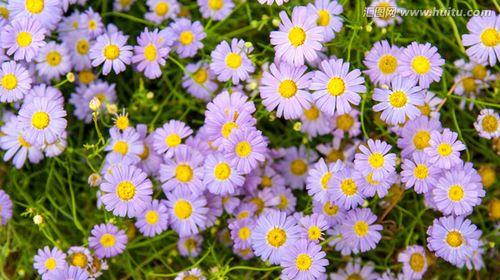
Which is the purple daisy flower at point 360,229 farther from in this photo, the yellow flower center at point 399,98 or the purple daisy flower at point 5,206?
the purple daisy flower at point 5,206

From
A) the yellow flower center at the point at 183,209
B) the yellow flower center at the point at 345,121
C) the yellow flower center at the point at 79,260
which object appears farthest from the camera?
the yellow flower center at the point at 345,121

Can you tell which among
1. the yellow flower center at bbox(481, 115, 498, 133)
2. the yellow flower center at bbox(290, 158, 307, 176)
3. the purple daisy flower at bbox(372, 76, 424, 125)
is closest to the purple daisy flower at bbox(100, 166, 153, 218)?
the yellow flower center at bbox(290, 158, 307, 176)

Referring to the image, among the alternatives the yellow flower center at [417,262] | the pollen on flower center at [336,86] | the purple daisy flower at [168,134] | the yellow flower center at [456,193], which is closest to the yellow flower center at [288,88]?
the pollen on flower center at [336,86]

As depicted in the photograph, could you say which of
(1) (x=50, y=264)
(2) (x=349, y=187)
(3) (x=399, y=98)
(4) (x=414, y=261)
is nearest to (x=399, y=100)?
(3) (x=399, y=98)

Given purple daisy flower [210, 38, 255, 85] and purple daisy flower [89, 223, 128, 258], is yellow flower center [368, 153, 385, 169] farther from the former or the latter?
purple daisy flower [89, 223, 128, 258]

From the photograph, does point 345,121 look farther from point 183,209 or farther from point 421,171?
point 183,209

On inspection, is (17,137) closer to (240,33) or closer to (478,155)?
(240,33)
